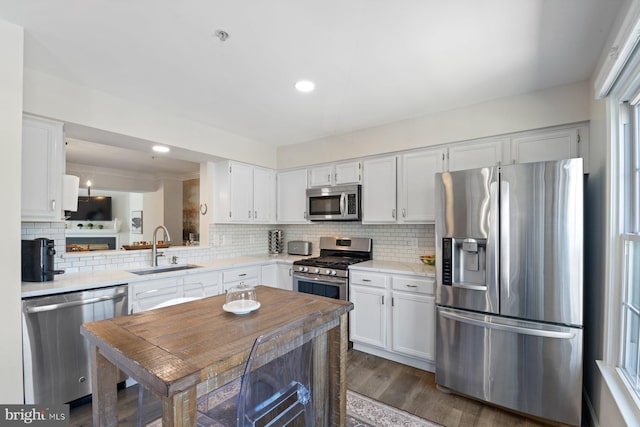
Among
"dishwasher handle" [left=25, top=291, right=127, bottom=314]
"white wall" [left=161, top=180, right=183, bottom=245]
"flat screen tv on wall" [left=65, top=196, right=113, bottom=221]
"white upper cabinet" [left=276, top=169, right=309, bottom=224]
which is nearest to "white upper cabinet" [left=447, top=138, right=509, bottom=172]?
"white upper cabinet" [left=276, top=169, right=309, bottom=224]

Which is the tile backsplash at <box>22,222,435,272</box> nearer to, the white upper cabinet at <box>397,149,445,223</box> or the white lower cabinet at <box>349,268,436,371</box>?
the white upper cabinet at <box>397,149,445,223</box>

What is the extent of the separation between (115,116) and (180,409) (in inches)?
100

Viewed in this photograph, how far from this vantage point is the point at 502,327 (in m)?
2.11

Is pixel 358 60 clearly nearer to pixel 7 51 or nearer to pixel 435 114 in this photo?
pixel 435 114

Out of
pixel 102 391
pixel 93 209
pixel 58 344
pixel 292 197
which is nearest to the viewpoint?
pixel 102 391

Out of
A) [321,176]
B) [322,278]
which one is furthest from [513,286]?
[321,176]

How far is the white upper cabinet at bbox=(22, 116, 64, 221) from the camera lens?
206cm

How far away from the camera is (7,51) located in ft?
5.42

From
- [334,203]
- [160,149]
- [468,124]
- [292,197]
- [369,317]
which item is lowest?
[369,317]

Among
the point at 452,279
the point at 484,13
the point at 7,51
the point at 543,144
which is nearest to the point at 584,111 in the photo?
the point at 543,144

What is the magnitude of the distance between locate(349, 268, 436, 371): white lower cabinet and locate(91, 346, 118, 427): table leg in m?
2.18

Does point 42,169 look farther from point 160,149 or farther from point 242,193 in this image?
point 242,193

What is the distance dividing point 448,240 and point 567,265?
76 centimetres

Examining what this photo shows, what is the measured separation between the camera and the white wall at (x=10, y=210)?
5.42ft
